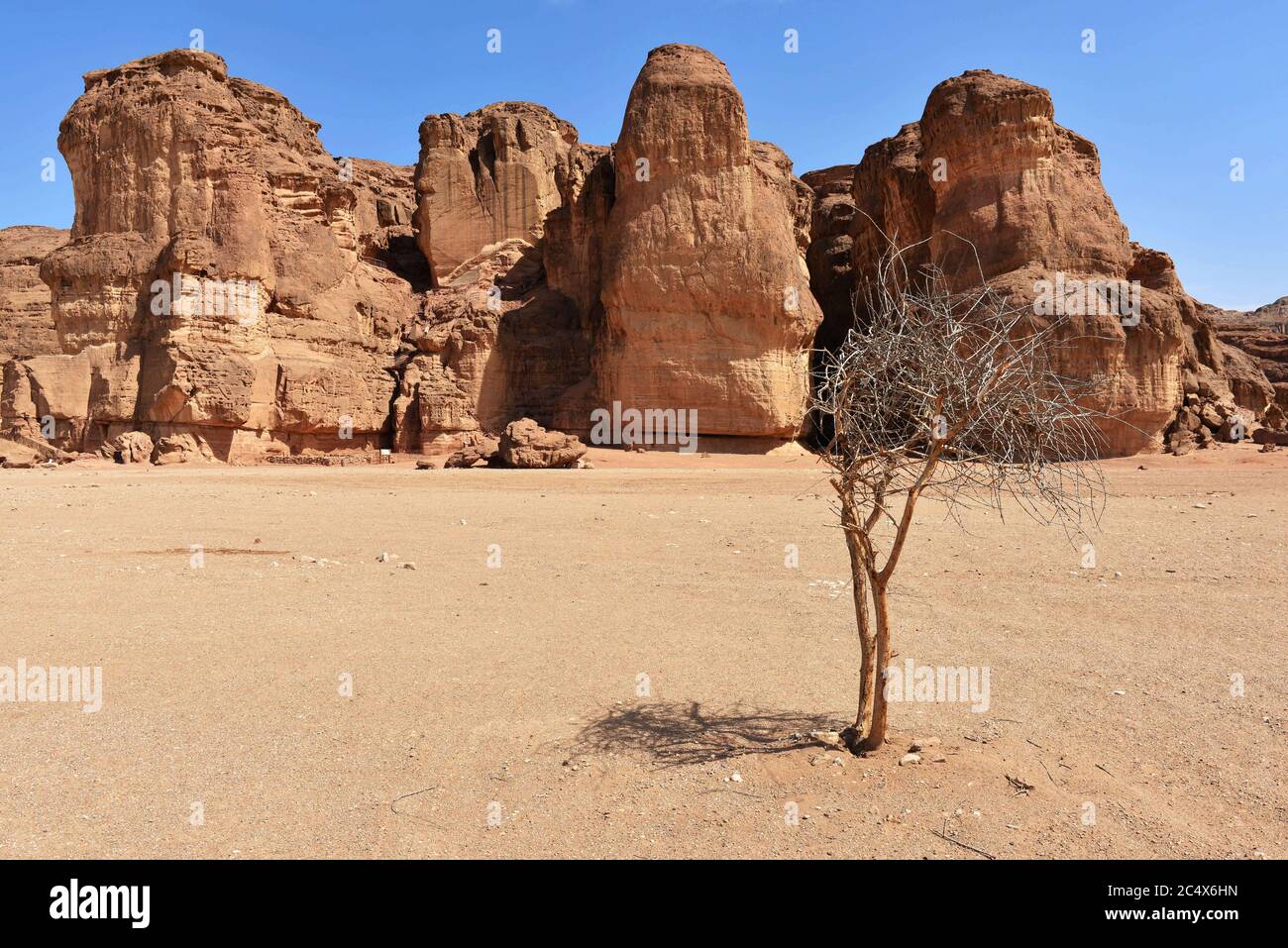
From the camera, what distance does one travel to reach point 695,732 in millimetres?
4281

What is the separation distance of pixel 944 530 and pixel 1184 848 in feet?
25.9

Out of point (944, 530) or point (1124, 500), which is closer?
point (944, 530)

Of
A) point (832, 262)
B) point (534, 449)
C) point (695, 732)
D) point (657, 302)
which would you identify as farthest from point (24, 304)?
point (695, 732)

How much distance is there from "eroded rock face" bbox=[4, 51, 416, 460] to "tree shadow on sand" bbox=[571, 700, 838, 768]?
23.3 metres

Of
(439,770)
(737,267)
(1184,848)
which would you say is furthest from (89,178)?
(1184,848)

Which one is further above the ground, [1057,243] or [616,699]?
[1057,243]

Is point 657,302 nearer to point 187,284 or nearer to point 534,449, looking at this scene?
point 534,449

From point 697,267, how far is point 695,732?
75.4ft

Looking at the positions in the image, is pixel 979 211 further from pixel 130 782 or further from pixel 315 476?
pixel 130 782

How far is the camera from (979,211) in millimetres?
25500

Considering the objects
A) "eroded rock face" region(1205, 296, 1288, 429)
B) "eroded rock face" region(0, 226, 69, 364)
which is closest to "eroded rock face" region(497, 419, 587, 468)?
"eroded rock face" region(0, 226, 69, 364)

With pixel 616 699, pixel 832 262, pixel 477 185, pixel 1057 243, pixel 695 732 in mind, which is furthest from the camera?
pixel 832 262

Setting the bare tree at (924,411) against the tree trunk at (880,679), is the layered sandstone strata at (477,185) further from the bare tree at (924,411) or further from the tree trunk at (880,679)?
the tree trunk at (880,679)

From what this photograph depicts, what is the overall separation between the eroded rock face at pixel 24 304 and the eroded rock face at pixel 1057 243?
118 feet
